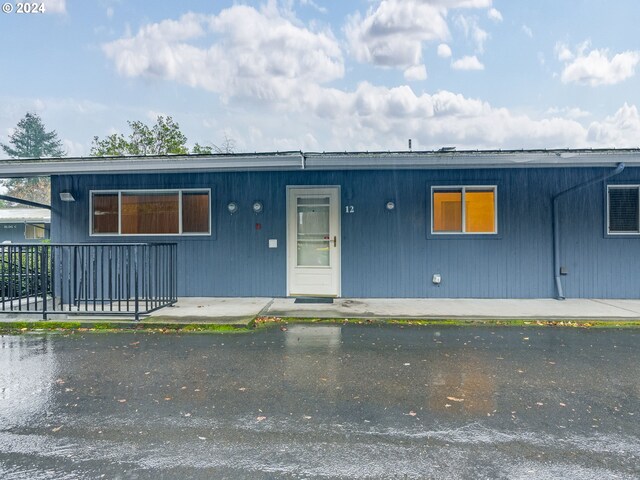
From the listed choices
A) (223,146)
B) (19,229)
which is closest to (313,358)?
(19,229)

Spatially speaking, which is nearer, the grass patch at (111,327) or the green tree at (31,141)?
the grass patch at (111,327)

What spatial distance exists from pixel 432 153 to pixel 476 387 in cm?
438

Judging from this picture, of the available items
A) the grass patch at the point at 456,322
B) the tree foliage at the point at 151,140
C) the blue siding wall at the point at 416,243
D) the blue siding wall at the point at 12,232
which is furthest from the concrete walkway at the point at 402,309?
the tree foliage at the point at 151,140

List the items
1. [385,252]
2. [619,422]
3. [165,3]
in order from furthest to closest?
[165,3]
[385,252]
[619,422]

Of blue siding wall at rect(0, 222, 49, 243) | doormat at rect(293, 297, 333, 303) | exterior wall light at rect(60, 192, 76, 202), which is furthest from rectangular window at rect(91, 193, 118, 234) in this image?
blue siding wall at rect(0, 222, 49, 243)

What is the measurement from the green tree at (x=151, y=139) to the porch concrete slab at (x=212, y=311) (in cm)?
2402

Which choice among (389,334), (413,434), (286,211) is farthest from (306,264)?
(413,434)

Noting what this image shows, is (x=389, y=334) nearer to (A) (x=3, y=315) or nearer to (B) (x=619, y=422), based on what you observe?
(B) (x=619, y=422)

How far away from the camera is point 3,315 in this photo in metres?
6.57

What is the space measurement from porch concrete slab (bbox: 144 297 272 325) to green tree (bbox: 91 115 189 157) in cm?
2402

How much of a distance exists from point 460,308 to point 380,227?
2188 millimetres

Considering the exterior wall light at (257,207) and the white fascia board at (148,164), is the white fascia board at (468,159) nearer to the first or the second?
the white fascia board at (148,164)

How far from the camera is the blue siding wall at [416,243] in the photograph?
8.05 metres

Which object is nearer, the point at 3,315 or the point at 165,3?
the point at 3,315
